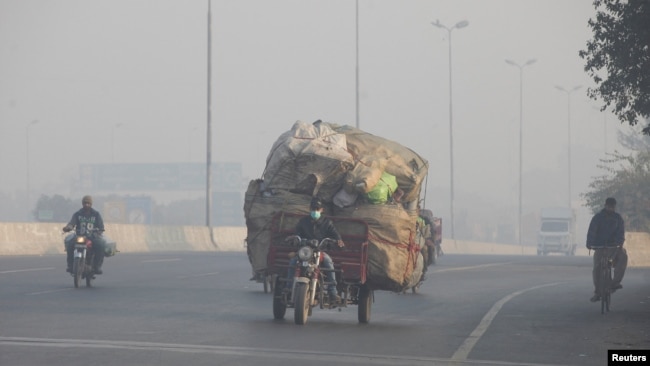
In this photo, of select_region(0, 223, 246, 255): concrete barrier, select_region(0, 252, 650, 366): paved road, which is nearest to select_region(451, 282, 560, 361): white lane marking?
select_region(0, 252, 650, 366): paved road

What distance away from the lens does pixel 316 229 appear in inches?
691

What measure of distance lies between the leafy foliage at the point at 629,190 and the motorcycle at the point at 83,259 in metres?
35.6

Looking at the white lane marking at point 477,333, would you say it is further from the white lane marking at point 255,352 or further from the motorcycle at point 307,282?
the motorcycle at point 307,282

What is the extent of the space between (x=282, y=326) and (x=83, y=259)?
8.64 m

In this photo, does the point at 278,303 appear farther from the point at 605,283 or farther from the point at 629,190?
the point at 629,190

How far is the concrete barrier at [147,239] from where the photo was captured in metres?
42.2

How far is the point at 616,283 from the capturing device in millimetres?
21797

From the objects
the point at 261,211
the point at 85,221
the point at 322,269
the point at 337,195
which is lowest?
the point at 322,269

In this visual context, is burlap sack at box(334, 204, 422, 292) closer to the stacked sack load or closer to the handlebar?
the stacked sack load

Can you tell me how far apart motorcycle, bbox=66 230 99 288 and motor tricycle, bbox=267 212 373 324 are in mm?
7372

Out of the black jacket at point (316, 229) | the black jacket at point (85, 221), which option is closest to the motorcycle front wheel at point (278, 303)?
the black jacket at point (316, 229)

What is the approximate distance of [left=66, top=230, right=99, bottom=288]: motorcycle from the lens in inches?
961

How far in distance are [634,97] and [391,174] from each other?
843 cm

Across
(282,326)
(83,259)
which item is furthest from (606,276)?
(83,259)
